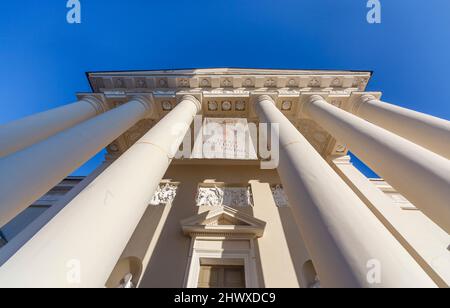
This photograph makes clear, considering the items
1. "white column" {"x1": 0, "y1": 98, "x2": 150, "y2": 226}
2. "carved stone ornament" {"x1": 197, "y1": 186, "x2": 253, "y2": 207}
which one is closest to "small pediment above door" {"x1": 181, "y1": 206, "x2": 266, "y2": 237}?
"carved stone ornament" {"x1": 197, "y1": 186, "x2": 253, "y2": 207}

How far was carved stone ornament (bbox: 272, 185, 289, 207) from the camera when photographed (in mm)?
12934

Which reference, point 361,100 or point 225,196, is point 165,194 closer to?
point 225,196

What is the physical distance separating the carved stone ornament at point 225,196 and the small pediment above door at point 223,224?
5.65 feet

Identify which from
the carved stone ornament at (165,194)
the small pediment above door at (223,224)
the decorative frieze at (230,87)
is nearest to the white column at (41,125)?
the decorative frieze at (230,87)

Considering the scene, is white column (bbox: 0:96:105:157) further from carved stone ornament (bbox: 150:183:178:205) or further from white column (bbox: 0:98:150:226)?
carved stone ornament (bbox: 150:183:178:205)

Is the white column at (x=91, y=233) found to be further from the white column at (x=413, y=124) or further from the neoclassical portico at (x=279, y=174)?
the white column at (x=413, y=124)

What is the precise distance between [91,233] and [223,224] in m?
8.07

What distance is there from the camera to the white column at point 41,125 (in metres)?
7.36

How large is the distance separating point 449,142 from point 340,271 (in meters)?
7.55

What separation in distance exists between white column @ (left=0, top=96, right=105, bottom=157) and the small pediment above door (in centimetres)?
729

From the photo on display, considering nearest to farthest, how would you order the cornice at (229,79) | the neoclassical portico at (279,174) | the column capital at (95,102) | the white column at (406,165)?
the neoclassical portico at (279,174), the white column at (406,165), the column capital at (95,102), the cornice at (229,79)

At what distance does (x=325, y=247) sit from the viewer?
336cm
